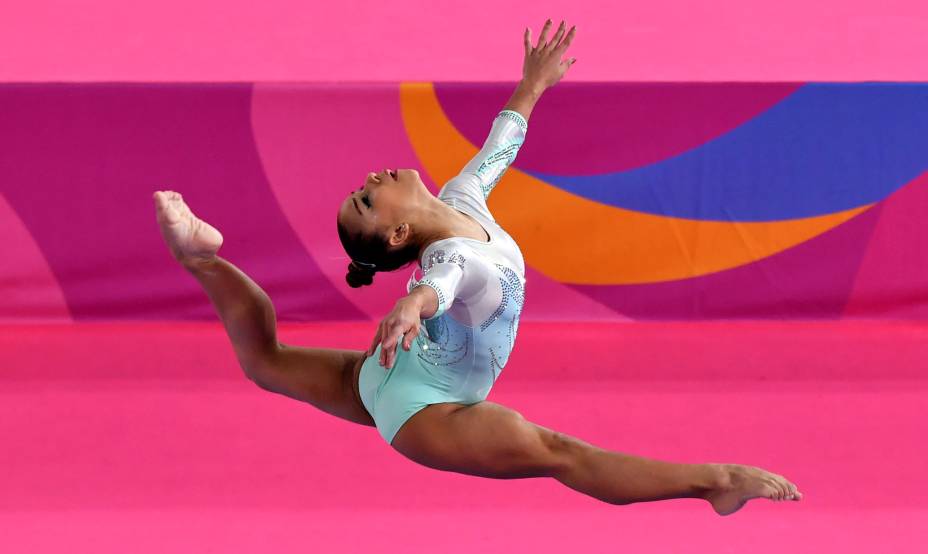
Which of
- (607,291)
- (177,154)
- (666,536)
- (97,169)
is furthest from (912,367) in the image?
(97,169)

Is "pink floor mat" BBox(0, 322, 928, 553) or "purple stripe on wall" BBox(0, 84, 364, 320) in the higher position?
"purple stripe on wall" BBox(0, 84, 364, 320)

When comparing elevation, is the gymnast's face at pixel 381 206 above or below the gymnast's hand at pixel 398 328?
above

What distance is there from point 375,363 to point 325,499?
1.62 ft

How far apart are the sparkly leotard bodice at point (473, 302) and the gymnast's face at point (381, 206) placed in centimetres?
13

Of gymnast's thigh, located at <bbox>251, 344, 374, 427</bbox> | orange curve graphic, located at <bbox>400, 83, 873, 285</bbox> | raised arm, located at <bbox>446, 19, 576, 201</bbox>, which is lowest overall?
gymnast's thigh, located at <bbox>251, 344, 374, 427</bbox>

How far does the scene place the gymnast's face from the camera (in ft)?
7.88

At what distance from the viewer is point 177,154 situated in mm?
3553

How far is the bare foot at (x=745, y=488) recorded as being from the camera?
229cm
